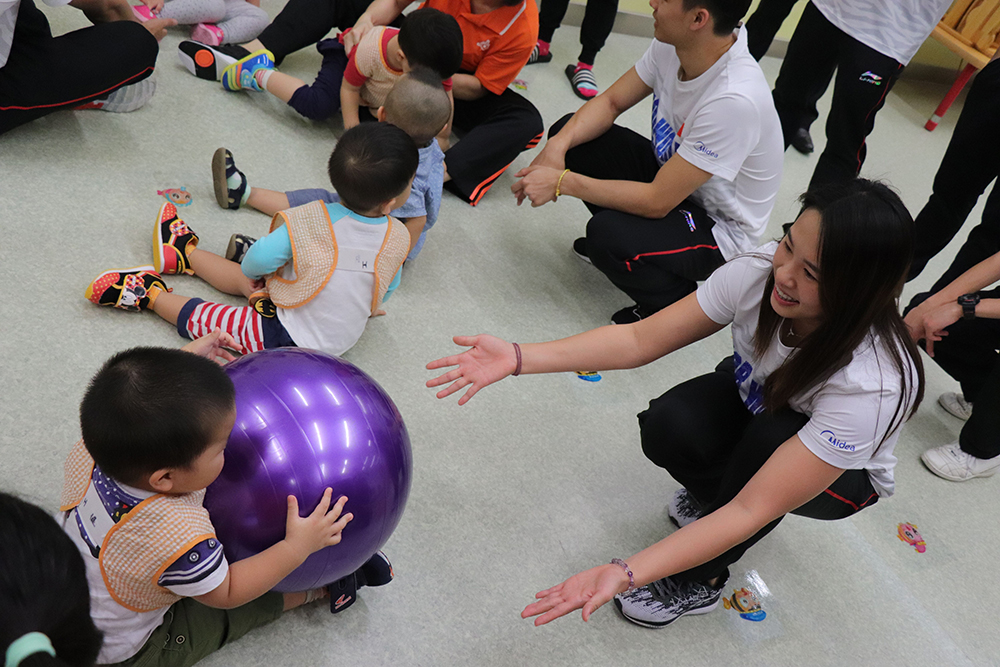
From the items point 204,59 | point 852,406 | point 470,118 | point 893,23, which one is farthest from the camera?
point 470,118

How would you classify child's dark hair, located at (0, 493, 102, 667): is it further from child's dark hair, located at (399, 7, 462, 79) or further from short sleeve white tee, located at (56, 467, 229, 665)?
child's dark hair, located at (399, 7, 462, 79)

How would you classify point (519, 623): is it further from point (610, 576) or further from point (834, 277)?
point (834, 277)

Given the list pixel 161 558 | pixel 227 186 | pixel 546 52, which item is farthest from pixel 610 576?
pixel 546 52

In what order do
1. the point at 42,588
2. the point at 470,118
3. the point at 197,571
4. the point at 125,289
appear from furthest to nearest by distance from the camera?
the point at 470,118
the point at 125,289
the point at 197,571
the point at 42,588

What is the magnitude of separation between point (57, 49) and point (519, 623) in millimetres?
2034

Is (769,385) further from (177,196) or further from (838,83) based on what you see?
(177,196)

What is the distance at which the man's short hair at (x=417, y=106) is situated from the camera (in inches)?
84.4

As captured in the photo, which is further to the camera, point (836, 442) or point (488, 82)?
point (488, 82)

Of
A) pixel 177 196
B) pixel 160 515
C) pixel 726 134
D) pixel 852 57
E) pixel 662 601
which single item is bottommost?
pixel 177 196

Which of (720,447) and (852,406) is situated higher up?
(852,406)

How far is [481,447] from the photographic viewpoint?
6.50 ft

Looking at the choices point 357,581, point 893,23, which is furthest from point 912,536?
point 893,23

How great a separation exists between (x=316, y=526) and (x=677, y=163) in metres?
1.49

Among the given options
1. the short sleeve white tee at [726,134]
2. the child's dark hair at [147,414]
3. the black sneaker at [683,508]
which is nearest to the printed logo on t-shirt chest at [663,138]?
the short sleeve white tee at [726,134]
